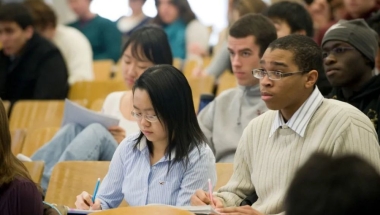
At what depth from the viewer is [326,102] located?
2.82m

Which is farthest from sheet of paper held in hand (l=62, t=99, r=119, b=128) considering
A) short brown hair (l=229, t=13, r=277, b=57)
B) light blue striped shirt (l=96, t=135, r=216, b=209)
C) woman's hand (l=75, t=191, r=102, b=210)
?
woman's hand (l=75, t=191, r=102, b=210)

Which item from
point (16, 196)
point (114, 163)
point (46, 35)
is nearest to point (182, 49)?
point (46, 35)

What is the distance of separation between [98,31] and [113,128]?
3.36 meters

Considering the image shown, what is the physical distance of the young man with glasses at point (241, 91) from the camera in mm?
3727

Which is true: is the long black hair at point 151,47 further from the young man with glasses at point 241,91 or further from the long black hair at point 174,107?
the long black hair at point 174,107

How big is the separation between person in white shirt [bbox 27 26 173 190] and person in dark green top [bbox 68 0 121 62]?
285cm

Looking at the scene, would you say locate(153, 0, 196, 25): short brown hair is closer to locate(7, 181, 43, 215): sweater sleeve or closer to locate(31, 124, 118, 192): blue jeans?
locate(31, 124, 118, 192): blue jeans

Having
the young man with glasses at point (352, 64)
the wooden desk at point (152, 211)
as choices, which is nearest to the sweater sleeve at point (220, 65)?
the young man with glasses at point (352, 64)

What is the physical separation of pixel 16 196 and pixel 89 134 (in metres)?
1.14

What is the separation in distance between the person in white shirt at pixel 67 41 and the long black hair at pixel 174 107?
3.16 meters

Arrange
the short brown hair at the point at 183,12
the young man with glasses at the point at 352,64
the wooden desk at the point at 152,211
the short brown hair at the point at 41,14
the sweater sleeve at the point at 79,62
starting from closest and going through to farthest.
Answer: the wooden desk at the point at 152,211, the young man with glasses at the point at 352,64, the sweater sleeve at the point at 79,62, the short brown hair at the point at 41,14, the short brown hair at the point at 183,12

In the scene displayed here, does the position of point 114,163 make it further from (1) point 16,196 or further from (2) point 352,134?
(2) point 352,134

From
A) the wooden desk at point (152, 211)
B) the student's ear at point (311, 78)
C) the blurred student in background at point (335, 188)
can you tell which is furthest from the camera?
the student's ear at point (311, 78)

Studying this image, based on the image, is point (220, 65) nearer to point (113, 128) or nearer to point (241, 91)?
point (241, 91)
